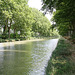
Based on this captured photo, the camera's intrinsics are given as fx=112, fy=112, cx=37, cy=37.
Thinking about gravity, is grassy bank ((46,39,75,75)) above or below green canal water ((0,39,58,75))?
above

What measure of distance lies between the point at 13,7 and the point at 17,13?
2061mm

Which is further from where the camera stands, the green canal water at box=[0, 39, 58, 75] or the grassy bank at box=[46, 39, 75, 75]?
the green canal water at box=[0, 39, 58, 75]

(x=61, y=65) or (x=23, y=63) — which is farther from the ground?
(x=61, y=65)

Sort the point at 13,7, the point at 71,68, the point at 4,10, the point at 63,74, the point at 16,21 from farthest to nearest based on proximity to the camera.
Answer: the point at 16,21, the point at 13,7, the point at 4,10, the point at 71,68, the point at 63,74

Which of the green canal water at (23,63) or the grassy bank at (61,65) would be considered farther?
the green canal water at (23,63)

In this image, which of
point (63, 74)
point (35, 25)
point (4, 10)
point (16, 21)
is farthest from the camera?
point (35, 25)

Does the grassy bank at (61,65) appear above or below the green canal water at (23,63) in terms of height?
above

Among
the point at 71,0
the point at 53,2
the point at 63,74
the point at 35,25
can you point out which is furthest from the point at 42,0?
the point at 35,25

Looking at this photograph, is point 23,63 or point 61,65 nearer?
point 61,65

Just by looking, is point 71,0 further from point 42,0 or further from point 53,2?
point 42,0

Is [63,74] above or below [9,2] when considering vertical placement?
below

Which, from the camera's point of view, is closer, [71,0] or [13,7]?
[71,0]

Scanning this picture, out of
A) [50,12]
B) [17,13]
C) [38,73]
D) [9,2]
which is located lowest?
[38,73]

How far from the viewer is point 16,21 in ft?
111
